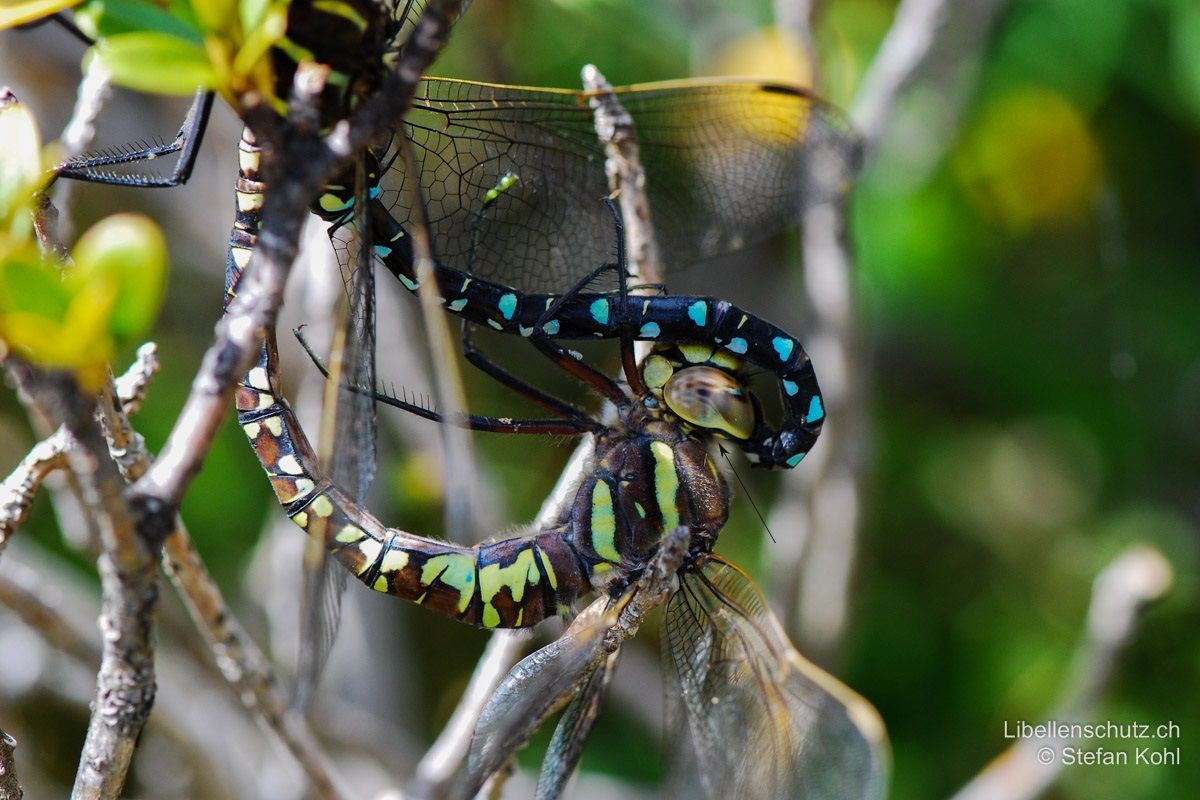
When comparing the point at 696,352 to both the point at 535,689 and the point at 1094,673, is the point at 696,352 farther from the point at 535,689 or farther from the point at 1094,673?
the point at 1094,673

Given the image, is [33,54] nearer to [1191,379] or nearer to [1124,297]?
[1124,297]

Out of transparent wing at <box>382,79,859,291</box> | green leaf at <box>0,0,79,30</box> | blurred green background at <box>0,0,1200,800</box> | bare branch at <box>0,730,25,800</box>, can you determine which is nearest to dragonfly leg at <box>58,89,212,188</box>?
transparent wing at <box>382,79,859,291</box>

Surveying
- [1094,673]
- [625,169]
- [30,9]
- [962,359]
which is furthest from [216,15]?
[962,359]

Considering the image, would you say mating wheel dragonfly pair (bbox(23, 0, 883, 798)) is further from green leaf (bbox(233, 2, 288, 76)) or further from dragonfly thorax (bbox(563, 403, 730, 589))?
green leaf (bbox(233, 2, 288, 76))

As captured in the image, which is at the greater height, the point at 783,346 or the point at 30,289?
the point at 783,346

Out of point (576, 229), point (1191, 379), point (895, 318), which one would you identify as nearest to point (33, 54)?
point (576, 229)
